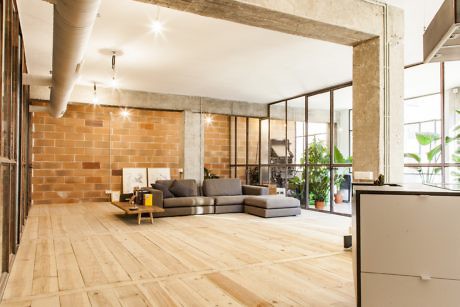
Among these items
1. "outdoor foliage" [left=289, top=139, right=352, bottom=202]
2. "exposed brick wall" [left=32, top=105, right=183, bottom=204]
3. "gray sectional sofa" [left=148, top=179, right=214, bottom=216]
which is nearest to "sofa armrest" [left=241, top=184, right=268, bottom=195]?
"gray sectional sofa" [left=148, top=179, right=214, bottom=216]

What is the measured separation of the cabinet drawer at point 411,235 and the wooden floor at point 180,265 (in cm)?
99

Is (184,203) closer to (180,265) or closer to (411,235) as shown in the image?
(180,265)

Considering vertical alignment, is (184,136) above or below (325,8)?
below

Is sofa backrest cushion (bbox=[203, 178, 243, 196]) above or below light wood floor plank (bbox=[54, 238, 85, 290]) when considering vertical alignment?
above

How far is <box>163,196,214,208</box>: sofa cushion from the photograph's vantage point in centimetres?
736

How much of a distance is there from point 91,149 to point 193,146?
119 inches

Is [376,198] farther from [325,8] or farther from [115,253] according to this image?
[115,253]

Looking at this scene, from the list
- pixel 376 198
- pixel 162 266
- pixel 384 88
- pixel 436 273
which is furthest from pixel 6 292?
pixel 384 88

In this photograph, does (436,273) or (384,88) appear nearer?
(436,273)

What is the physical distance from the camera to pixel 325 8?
3777mm

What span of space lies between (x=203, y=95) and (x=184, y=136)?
128cm

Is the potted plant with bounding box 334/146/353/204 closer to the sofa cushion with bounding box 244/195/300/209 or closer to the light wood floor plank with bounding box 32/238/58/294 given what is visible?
the sofa cushion with bounding box 244/195/300/209

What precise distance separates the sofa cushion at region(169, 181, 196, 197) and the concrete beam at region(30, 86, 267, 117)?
2647 mm

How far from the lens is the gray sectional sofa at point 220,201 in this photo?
7355mm
